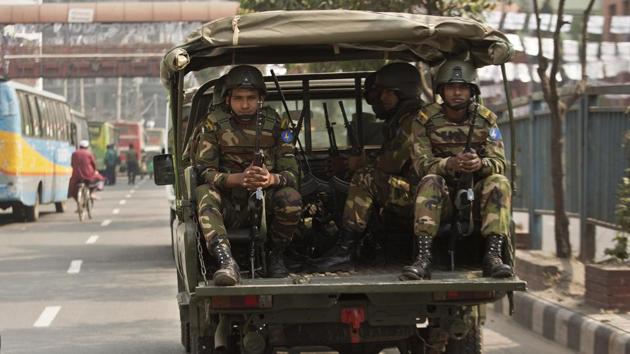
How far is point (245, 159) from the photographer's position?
8.59 meters

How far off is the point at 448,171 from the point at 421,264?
0.66m

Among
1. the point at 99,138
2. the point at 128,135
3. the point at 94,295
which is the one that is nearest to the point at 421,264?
the point at 94,295

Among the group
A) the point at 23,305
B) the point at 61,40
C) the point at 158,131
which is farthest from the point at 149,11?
the point at 23,305

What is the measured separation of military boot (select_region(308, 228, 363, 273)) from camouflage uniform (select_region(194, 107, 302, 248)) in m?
0.32

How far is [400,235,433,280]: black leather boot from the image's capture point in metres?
7.82

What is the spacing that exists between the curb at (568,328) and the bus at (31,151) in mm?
18475

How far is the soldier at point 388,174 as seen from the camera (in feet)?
28.7

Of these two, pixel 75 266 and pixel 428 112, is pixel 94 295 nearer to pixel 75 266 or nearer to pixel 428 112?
pixel 75 266

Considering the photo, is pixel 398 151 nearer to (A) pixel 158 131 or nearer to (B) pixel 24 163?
(B) pixel 24 163

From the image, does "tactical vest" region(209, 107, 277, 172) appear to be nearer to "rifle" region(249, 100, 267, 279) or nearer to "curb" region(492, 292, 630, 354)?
"rifle" region(249, 100, 267, 279)

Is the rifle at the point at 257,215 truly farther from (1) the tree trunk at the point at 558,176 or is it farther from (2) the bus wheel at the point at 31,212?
(2) the bus wheel at the point at 31,212

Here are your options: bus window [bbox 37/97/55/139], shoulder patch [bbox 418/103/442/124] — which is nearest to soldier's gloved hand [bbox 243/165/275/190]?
shoulder patch [bbox 418/103/442/124]

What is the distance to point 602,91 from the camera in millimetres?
13711

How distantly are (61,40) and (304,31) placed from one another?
74287 millimetres
